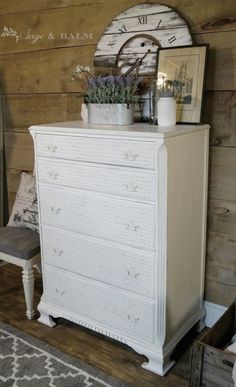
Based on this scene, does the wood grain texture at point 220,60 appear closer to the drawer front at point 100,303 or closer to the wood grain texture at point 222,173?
the wood grain texture at point 222,173

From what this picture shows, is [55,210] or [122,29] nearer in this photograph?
[55,210]

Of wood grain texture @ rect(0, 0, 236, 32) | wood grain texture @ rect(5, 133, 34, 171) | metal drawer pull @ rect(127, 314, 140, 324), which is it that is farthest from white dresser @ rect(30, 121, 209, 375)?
wood grain texture @ rect(5, 133, 34, 171)

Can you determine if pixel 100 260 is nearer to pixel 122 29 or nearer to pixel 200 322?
pixel 200 322

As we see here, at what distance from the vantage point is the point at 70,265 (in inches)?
83.0

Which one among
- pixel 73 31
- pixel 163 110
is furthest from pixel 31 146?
pixel 163 110

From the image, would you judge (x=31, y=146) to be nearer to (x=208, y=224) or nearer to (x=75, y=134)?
(x=75, y=134)

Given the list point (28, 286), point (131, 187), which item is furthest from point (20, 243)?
point (131, 187)

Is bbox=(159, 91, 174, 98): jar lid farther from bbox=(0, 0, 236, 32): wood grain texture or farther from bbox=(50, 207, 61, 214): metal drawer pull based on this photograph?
bbox=(50, 207, 61, 214): metal drawer pull

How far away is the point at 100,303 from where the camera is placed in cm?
204

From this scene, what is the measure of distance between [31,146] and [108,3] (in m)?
1.08

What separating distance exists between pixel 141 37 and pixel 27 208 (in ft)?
3.90

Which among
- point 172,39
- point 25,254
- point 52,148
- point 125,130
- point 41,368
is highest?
point 172,39

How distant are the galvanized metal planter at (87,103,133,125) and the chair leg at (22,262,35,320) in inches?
35.0

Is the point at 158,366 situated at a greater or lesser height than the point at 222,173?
lesser
